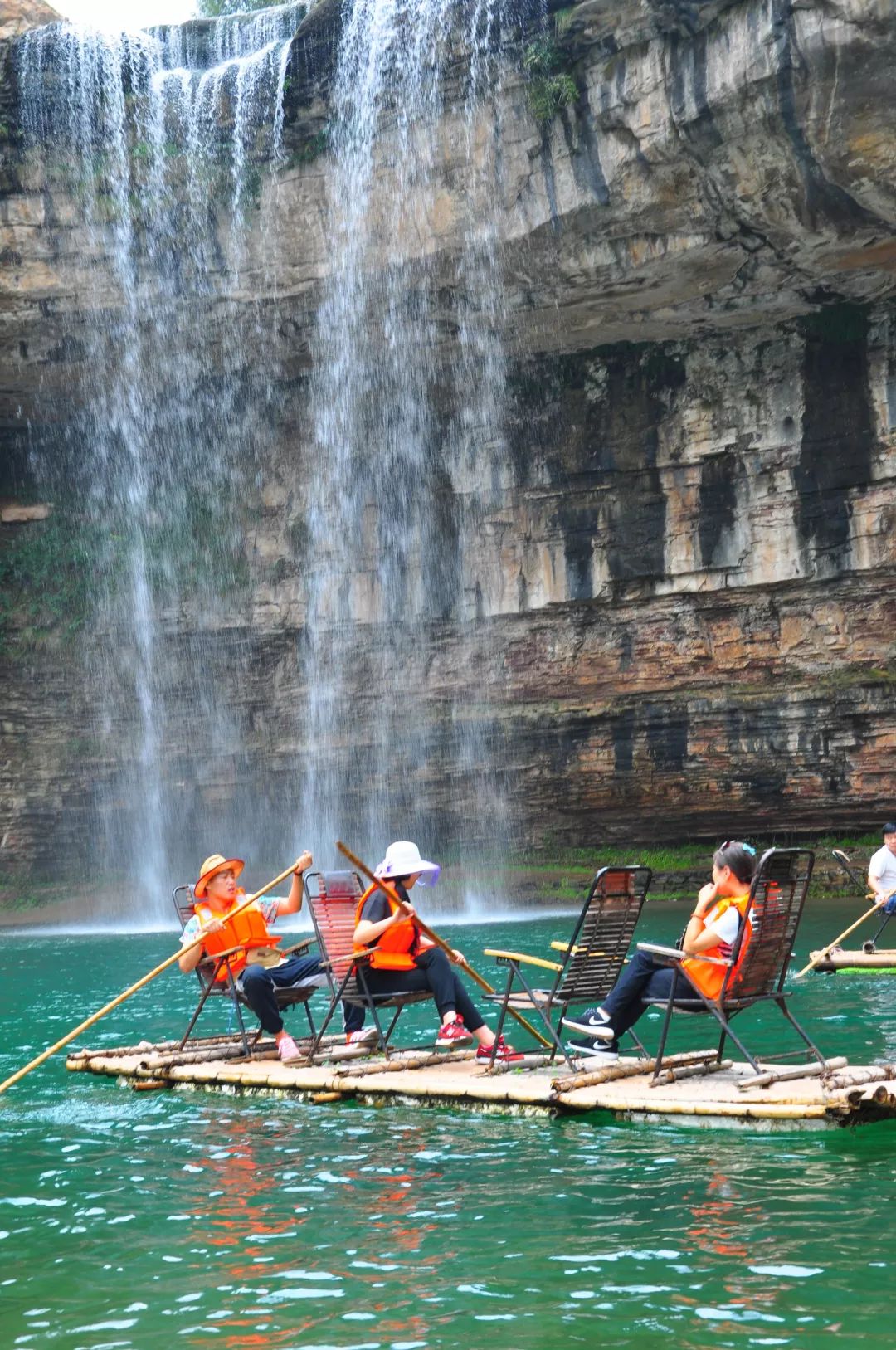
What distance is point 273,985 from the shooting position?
9617 millimetres

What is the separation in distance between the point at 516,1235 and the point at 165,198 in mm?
23832

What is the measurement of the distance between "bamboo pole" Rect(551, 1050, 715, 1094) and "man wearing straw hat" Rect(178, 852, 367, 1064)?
6.99 ft

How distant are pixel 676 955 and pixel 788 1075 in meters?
0.90

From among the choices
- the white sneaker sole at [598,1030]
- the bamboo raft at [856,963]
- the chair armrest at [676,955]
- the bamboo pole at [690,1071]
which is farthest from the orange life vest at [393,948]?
the bamboo raft at [856,963]

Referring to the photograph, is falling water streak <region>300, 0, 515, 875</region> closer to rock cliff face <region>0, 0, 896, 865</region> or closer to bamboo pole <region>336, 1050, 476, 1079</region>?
rock cliff face <region>0, 0, 896, 865</region>

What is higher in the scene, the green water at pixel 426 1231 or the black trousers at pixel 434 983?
the black trousers at pixel 434 983

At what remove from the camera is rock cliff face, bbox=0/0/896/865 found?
71.1 feet

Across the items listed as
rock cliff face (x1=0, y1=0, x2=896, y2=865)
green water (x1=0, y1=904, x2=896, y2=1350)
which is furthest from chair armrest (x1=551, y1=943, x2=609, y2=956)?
rock cliff face (x1=0, y1=0, x2=896, y2=865)

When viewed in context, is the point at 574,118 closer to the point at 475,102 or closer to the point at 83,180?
the point at 475,102

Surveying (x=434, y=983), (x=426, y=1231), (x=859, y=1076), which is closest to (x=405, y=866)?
(x=434, y=983)

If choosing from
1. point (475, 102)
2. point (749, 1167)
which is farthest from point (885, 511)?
point (749, 1167)

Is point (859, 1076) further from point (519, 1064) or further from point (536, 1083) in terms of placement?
point (519, 1064)

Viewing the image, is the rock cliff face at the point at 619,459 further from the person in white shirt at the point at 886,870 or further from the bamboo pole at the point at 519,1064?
the bamboo pole at the point at 519,1064

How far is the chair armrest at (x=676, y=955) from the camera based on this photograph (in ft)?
24.6
